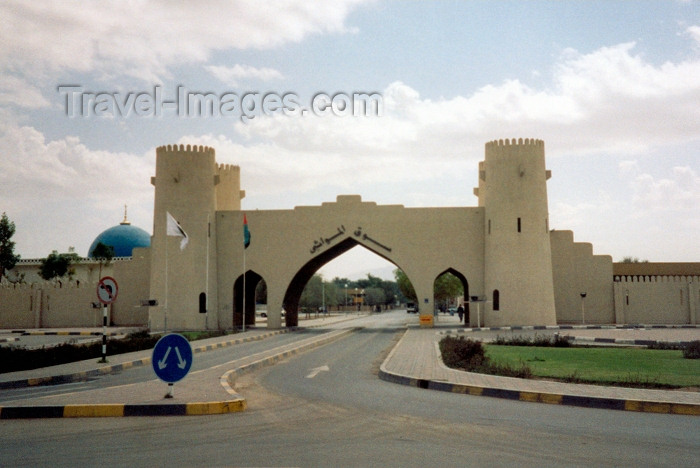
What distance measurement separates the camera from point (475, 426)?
7.54 m

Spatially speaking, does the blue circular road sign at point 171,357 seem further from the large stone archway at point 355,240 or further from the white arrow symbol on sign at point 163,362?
the large stone archway at point 355,240

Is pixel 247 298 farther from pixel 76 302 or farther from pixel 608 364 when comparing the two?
pixel 608 364

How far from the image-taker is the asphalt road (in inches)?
234

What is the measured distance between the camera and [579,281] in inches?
1452

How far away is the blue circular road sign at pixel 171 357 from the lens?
864 centimetres

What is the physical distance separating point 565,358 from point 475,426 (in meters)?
9.49

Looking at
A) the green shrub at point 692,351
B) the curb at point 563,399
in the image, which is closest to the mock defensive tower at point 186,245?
the green shrub at point 692,351

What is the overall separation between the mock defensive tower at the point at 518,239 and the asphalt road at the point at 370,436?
2504 cm

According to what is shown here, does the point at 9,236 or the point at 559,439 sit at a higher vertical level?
the point at 9,236

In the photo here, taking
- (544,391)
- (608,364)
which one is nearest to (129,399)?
(544,391)

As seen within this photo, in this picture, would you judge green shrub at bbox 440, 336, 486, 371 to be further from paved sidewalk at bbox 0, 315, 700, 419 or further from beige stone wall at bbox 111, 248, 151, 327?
beige stone wall at bbox 111, 248, 151, 327

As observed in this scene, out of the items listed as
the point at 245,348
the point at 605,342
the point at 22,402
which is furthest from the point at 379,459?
the point at 605,342

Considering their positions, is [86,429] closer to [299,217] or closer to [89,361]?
[89,361]

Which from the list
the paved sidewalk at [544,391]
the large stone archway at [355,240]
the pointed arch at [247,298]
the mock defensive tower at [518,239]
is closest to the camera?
the paved sidewalk at [544,391]
